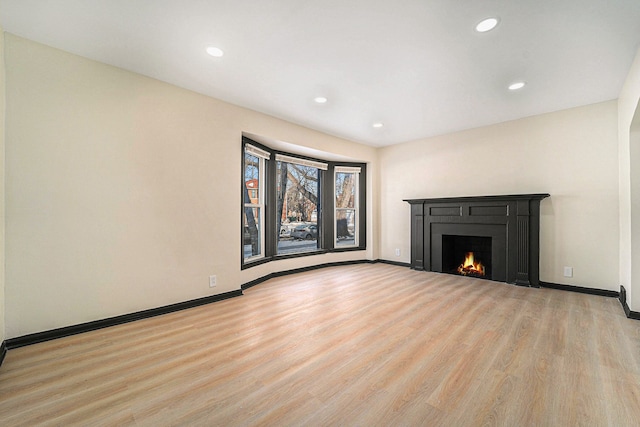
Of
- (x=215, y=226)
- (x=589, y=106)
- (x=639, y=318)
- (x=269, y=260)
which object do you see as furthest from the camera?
(x=269, y=260)

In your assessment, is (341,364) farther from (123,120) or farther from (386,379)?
(123,120)

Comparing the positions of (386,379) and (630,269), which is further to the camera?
(630,269)

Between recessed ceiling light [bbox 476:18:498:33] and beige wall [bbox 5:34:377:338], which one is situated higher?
recessed ceiling light [bbox 476:18:498:33]

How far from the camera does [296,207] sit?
17.9ft

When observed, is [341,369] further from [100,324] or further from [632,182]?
[632,182]

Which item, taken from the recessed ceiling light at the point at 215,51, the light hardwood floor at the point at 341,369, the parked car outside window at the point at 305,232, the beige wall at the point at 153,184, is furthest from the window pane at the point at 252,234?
the recessed ceiling light at the point at 215,51

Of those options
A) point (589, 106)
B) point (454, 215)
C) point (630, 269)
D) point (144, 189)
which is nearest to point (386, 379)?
point (144, 189)

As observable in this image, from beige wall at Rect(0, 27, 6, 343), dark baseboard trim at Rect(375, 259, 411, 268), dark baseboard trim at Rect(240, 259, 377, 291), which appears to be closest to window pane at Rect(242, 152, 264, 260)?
dark baseboard trim at Rect(240, 259, 377, 291)

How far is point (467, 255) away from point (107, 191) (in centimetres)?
549

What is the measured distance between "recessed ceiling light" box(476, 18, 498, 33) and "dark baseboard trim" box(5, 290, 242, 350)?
3867 mm

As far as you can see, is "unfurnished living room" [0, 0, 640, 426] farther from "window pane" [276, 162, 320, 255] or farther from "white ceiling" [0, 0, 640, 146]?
"window pane" [276, 162, 320, 255]

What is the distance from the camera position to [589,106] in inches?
151

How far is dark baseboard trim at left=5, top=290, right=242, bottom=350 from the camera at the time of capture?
2342 mm

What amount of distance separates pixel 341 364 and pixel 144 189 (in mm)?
2628
